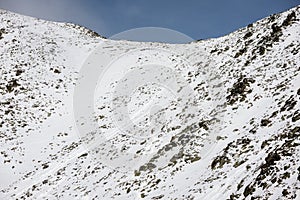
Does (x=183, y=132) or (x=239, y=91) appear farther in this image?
(x=239, y=91)

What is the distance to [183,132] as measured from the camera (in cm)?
1995

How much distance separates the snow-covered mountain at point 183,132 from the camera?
13.6 meters

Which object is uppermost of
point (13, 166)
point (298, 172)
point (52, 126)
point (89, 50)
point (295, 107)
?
point (89, 50)

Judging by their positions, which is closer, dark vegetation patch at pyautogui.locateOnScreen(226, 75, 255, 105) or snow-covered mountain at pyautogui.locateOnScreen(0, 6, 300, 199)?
snow-covered mountain at pyautogui.locateOnScreen(0, 6, 300, 199)

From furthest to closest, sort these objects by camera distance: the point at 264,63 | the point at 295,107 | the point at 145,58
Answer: the point at 145,58 < the point at 264,63 < the point at 295,107

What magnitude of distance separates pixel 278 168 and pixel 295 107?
516 cm

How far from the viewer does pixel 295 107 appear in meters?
15.0

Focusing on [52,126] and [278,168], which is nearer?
[278,168]

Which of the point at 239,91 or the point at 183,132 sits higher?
the point at 239,91

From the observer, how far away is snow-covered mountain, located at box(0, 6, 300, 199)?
13.6 m

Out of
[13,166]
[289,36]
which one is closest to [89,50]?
[13,166]

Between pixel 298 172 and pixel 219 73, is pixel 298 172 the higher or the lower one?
the lower one

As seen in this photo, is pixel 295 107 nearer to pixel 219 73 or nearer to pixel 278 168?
pixel 278 168

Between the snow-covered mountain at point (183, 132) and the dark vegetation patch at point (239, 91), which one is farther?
the dark vegetation patch at point (239, 91)
